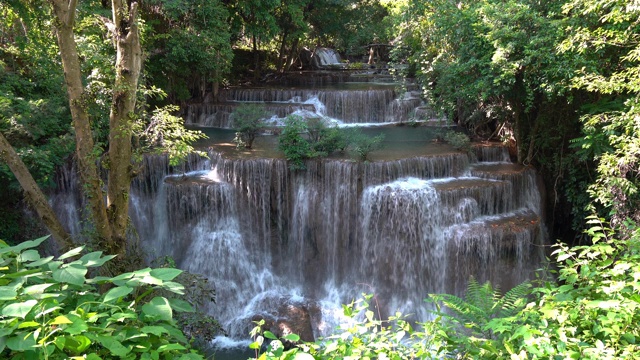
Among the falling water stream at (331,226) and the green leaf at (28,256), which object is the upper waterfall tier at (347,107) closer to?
the falling water stream at (331,226)

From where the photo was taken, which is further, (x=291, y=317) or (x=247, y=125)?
(x=247, y=125)

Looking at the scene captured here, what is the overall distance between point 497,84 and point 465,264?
3.38 m

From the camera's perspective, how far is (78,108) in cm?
513

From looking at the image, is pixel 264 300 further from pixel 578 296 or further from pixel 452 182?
pixel 578 296

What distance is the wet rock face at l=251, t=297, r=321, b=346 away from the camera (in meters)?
8.34

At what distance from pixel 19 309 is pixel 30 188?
4201mm

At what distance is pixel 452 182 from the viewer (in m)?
9.48

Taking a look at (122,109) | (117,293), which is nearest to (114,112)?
(122,109)

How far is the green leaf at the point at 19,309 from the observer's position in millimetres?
1735

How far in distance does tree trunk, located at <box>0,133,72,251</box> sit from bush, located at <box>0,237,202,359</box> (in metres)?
3.33

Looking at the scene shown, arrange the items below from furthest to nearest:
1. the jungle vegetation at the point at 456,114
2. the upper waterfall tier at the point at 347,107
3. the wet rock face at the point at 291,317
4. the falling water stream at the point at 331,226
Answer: the upper waterfall tier at the point at 347,107
the falling water stream at the point at 331,226
the wet rock face at the point at 291,317
the jungle vegetation at the point at 456,114

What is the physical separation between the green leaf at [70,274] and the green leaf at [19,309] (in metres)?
0.22

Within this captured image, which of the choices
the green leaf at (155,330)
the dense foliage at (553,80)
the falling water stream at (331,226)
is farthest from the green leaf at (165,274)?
the falling water stream at (331,226)

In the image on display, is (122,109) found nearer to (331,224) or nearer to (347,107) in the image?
(331,224)
